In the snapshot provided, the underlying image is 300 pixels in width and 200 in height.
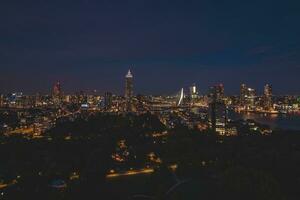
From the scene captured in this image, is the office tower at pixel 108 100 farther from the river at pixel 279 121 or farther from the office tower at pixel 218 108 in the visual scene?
the river at pixel 279 121

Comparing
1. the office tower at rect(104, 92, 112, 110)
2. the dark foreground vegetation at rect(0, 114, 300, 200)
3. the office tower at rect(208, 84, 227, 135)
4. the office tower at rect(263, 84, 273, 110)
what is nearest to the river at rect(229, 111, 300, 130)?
the office tower at rect(208, 84, 227, 135)

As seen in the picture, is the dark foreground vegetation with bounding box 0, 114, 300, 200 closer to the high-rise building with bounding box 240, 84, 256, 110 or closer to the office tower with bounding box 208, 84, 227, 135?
the office tower with bounding box 208, 84, 227, 135

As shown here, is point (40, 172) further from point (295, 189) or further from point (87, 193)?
point (295, 189)

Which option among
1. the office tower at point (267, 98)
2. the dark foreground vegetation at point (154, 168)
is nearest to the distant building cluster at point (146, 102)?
the office tower at point (267, 98)

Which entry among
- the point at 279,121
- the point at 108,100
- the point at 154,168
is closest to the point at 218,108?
the point at 279,121

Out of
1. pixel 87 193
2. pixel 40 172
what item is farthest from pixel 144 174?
pixel 87 193
